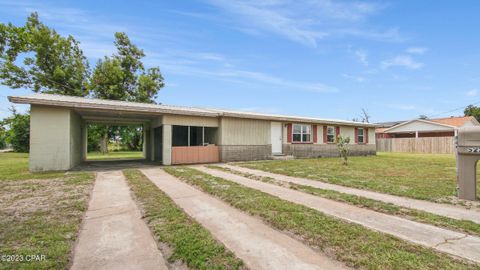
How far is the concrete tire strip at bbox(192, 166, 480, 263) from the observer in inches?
113

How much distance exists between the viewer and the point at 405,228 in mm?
3543

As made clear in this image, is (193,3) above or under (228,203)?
above

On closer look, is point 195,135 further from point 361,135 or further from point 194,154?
point 361,135

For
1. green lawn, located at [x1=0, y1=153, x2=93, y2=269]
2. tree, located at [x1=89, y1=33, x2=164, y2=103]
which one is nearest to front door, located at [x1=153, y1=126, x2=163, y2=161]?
green lawn, located at [x1=0, y1=153, x2=93, y2=269]

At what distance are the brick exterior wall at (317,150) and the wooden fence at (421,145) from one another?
7571 millimetres

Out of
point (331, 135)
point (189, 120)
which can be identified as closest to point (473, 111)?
point (331, 135)

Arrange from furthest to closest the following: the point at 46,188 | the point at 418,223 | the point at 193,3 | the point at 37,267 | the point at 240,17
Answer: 1. the point at 240,17
2. the point at 193,3
3. the point at 46,188
4. the point at 418,223
5. the point at 37,267

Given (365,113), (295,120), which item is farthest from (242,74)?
(365,113)

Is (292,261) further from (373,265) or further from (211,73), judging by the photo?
(211,73)

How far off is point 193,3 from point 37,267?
37.9ft

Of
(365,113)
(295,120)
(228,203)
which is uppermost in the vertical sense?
(365,113)

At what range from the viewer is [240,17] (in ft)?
40.0

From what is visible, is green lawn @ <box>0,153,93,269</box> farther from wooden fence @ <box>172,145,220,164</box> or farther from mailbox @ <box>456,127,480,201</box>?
mailbox @ <box>456,127,480,201</box>

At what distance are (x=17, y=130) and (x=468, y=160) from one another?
39826 millimetres
